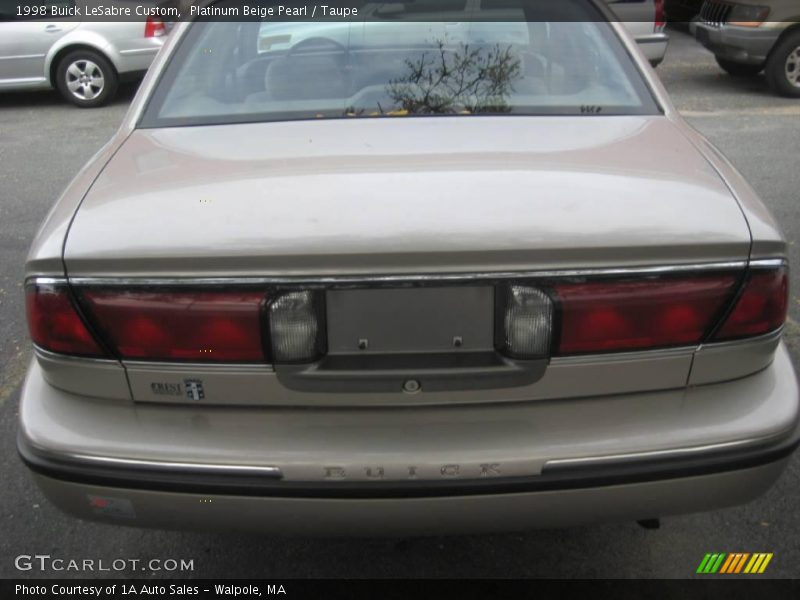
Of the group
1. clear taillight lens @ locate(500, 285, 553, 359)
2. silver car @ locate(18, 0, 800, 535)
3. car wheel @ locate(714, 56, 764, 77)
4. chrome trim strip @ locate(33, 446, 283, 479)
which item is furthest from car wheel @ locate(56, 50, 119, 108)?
clear taillight lens @ locate(500, 285, 553, 359)

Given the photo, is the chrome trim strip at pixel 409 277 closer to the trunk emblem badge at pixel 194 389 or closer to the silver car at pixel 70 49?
the trunk emblem badge at pixel 194 389

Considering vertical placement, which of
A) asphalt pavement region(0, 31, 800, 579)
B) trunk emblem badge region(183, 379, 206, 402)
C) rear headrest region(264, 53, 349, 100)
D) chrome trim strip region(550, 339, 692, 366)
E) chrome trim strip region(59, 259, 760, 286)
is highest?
rear headrest region(264, 53, 349, 100)

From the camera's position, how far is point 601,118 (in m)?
2.34

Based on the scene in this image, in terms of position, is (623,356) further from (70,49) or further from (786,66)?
(70,49)

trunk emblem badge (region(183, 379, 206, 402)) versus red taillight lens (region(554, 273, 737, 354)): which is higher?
red taillight lens (region(554, 273, 737, 354))

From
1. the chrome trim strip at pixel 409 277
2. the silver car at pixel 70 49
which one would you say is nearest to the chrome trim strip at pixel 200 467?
the chrome trim strip at pixel 409 277

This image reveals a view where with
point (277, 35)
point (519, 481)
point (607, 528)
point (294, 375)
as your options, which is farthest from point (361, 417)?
point (277, 35)

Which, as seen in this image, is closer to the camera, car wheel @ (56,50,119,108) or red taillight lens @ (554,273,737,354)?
red taillight lens @ (554,273,737,354)

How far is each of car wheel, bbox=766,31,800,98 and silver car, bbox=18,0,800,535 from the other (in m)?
7.72

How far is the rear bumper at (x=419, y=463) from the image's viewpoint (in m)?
1.76

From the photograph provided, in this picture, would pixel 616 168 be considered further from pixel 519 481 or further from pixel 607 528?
pixel 607 528

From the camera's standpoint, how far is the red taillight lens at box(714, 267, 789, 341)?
178 centimetres

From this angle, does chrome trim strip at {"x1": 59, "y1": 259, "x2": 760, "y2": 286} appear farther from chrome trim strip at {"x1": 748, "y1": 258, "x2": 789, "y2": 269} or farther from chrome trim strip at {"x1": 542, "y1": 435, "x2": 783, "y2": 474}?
chrome trim strip at {"x1": 542, "y1": 435, "x2": 783, "y2": 474}

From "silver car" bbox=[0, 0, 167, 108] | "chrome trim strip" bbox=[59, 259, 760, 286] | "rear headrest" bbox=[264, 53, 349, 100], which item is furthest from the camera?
"silver car" bbox=[0, 0, 167, 108]
